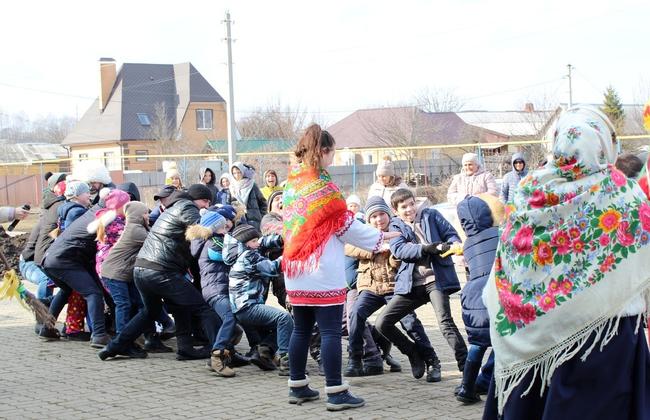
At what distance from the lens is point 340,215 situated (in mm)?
6484

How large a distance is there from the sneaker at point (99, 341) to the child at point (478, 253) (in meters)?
4.51

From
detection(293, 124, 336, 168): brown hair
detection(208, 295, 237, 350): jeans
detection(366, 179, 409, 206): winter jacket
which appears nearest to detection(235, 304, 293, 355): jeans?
detection(208, 295, 237, 350): jeans

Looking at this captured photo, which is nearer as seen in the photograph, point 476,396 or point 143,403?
point 476,396

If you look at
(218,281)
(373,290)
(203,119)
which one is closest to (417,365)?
(373,290)

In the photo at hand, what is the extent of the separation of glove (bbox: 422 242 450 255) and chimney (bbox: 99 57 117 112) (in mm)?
59528

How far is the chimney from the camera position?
209 feet

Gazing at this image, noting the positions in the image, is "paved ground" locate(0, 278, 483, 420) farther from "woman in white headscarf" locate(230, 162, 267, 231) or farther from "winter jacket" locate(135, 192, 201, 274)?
"woman in white headscarf" locate(230, 162, 267, 231)

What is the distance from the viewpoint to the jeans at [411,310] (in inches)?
281

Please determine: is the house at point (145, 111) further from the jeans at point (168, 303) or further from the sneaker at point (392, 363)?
the sneaker at point (392, 363)

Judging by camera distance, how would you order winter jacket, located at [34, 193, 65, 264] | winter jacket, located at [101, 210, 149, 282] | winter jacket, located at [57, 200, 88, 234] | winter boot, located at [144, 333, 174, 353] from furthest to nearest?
winter jacket, located at [34, 193, 65, 264] < winter jacket, located at [57, 200, 88, 234] < winter boot, located at [144, 333, 174, 353] < winter jacket, located at [101, 210, 149, 282]

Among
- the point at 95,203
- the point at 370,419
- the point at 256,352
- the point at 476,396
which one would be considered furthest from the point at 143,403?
the point at 95,203

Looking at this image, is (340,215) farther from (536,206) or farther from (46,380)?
(46,380)

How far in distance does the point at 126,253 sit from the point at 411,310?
322 cm

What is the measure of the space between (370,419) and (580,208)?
2742mm
